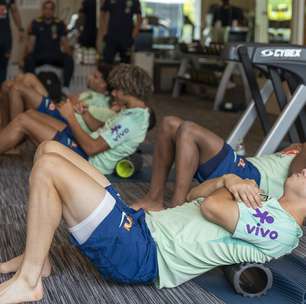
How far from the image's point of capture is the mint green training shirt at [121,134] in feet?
12.9

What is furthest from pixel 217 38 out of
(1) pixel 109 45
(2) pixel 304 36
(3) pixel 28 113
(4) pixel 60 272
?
(4) pixel 60 272

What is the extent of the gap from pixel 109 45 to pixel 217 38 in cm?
175

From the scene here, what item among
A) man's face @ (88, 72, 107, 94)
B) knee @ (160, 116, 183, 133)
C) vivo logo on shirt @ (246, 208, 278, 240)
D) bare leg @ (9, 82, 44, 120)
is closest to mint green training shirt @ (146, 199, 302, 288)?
Result: vivo logo on shirt @ (246, 208, 278, 240)

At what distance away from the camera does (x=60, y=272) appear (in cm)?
262

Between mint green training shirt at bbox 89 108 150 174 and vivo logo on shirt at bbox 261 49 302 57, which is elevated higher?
vivo logo on shirt at bbox 261 49 302 57

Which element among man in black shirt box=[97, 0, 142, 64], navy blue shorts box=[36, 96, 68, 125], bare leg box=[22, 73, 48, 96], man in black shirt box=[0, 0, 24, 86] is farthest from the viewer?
man in black shirt box=[97, 0, 142, 64]

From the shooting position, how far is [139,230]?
2359mm

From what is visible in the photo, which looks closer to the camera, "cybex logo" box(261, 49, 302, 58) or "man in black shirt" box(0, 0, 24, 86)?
"cybex logo" box(261, 49, 302, 58)

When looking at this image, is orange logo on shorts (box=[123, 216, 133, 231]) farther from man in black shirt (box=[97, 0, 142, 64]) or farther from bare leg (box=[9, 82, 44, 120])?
man in black shirt (box=[97, 0, 142, 64])

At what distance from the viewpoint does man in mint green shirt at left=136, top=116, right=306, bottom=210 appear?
9.87ft

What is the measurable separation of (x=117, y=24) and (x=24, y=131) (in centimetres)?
475

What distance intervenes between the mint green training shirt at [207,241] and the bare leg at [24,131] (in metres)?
1.95

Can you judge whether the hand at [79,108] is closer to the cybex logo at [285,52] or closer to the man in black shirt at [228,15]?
the cybex logo at [285,52]

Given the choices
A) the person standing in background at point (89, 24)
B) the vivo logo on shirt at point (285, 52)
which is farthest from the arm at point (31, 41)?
the vivo logo on shirt at point (285, 52)
